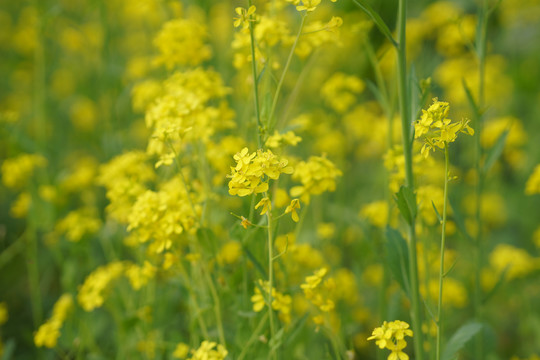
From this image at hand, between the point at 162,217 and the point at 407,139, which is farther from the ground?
the point at 407,139

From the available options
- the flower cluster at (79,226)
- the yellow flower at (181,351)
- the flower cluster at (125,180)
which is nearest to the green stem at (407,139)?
the yellow flower at (181,351)

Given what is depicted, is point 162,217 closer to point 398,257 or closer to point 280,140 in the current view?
point 280,140

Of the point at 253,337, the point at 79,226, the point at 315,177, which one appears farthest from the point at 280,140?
the point at 79,226

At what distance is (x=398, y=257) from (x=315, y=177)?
34cm

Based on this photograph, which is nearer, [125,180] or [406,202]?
[406,202]

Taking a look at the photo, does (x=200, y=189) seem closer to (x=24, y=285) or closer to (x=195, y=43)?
(x=195, y=43)

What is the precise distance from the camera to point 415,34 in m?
3.00

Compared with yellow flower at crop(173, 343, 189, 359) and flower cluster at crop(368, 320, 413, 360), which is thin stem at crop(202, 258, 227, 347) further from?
flower cluster at crop(368, 320, 413, 360)

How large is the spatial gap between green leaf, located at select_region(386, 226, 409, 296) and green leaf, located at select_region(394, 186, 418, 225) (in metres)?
0.16

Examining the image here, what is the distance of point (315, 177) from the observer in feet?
4.94

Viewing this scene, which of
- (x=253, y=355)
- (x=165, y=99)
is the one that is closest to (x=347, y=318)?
(x=253, y=355)

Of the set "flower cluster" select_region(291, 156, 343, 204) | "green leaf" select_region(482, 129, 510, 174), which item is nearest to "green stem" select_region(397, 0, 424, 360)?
"flower cluster" select_region(291, 156, 343, 204)

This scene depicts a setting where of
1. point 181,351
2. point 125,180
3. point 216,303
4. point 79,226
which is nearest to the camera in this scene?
point 216,303

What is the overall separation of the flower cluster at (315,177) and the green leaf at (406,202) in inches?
11.5
